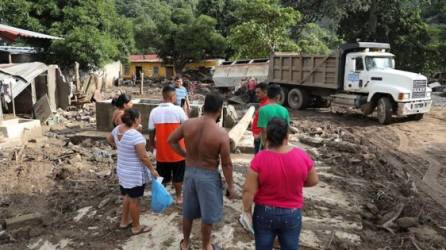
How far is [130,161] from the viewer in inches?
192

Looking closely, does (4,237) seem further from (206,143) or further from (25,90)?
(25,90)

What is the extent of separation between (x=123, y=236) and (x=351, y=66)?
12266 millimetres

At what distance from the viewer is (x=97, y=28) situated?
2475 centimetres

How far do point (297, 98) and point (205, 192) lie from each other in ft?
49.3

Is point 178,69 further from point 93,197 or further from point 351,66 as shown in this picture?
point 93,197

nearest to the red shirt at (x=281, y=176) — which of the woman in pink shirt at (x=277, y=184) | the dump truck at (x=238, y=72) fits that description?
the woman in pink shirt at (x=277, y=184)

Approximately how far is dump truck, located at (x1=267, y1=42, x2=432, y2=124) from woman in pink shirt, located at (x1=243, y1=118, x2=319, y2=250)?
11.5m

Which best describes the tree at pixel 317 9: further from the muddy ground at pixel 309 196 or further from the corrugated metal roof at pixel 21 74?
the corrugated metal roof at pixel 21 74

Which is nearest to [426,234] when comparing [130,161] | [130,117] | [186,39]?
[130,161]

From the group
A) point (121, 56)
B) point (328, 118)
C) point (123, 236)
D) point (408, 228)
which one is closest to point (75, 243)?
point (123, 236)

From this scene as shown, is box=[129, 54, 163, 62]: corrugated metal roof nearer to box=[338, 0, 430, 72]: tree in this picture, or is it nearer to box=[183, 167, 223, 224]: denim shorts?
box=[338, 0, 430, 72]: tree

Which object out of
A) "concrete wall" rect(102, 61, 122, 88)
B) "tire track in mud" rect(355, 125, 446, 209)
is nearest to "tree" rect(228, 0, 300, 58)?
"concrete wall" rect(102, 61, 122, 88)

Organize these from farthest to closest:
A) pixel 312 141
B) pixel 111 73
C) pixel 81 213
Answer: pixel 111 73 < pixel 312 141 < pixel 81 213

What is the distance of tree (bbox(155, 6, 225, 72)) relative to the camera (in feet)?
121
